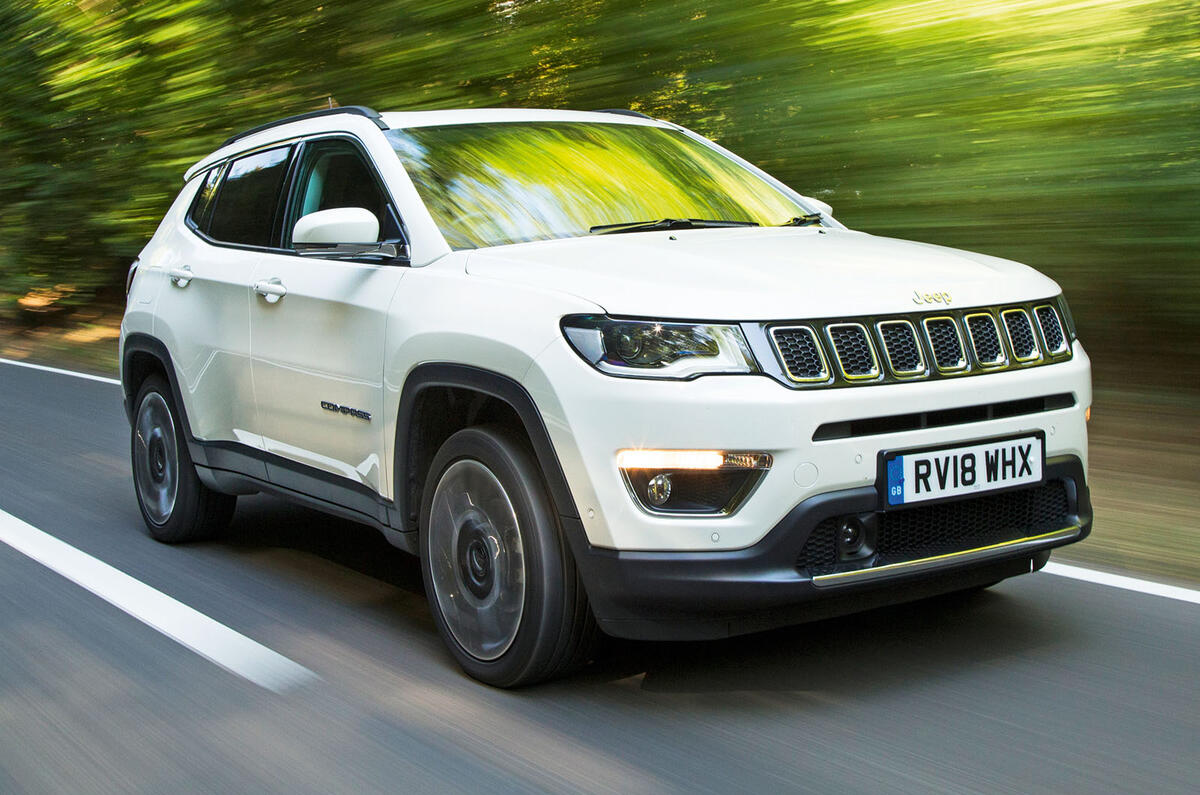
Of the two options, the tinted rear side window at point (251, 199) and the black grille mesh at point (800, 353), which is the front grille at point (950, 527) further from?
the tinted rear side window at point (251, 199)

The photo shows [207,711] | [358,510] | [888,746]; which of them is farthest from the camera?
[358,510]

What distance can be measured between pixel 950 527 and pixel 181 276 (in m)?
3.39

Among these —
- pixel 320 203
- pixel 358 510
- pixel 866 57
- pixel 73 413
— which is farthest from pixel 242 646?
pixel 73 413

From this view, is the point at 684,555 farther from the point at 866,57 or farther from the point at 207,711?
the point at 866,57

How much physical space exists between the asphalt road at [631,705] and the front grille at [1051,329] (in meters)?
0.87

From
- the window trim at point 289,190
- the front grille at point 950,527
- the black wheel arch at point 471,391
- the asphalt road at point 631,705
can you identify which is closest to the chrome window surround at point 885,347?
the front grille at point 950,527

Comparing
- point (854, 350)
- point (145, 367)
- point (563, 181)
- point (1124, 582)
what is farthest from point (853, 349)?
point (145, 367)

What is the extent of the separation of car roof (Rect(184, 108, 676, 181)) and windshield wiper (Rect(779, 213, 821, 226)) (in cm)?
77

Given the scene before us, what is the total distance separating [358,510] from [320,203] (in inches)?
45.5

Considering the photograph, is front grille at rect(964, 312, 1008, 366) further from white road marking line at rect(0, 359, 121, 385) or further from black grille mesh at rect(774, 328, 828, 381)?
white road marking line at rect(0, 359, 121, 385)

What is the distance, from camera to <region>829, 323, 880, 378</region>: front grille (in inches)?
134

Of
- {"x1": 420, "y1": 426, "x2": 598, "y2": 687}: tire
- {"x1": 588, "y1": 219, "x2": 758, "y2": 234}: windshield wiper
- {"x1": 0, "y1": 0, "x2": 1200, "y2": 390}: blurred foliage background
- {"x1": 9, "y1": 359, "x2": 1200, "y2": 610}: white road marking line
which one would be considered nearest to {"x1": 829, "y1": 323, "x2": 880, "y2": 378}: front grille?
{"x1": 420, "y1": 426, "x2": 598, "y2": 687}: tire

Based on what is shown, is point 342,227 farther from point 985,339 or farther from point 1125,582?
point 1125,582

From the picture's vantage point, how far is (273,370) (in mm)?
4836
